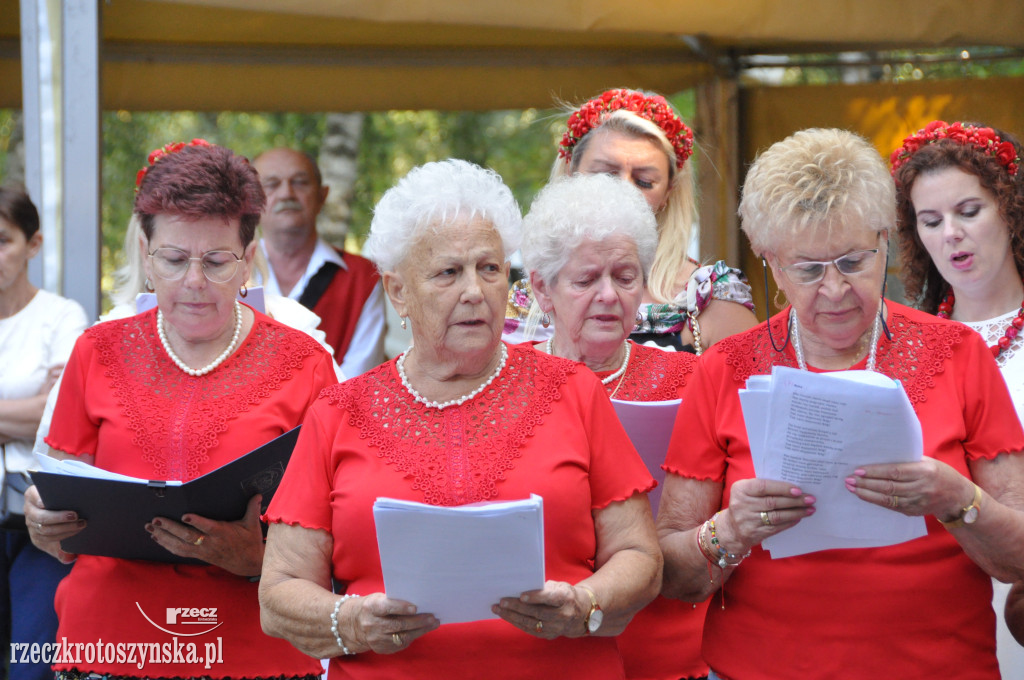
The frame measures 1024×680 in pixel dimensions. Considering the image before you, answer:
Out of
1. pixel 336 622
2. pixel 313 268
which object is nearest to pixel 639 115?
pixel 336 622

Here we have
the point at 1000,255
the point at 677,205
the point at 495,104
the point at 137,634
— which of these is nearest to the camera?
the point at 137,634

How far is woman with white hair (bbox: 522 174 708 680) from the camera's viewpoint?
3.11 metres

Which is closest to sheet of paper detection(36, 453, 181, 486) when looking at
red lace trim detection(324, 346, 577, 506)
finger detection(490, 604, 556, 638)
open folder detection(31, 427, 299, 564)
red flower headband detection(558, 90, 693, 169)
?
open folder detection(31, 427, 299, 564)

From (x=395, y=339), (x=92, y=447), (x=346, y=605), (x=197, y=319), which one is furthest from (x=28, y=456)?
(x=395, y=339)

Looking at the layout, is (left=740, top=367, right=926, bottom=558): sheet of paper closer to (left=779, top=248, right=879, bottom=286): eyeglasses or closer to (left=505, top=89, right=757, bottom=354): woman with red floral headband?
(left=779, top=248, right=879, bottom=286): eyeglasses

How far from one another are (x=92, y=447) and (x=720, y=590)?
1856 mm

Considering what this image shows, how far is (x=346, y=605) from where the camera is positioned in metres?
2.27

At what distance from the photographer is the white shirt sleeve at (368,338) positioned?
5.82 meters

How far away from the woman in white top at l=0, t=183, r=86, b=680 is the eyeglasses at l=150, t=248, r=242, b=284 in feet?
4.45

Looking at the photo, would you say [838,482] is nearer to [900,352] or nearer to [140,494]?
[900,352]

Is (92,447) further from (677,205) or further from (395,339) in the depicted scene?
(395,339)

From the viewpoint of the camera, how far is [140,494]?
2729 mm

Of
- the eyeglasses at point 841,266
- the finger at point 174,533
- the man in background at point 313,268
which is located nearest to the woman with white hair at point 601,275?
the eyeglasses at point 841,266

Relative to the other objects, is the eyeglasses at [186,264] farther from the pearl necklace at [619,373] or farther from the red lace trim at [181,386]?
the pearl necklace at [619,373]
